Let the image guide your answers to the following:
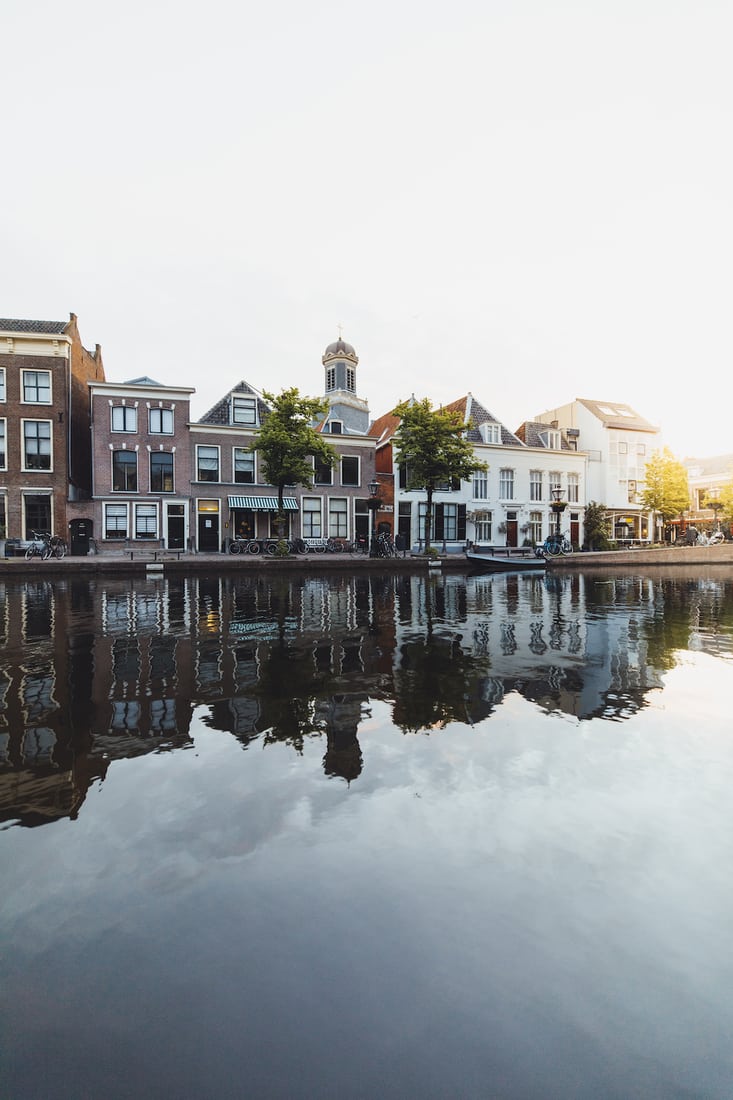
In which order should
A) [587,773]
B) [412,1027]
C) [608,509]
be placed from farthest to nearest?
[608,509] → [587,773] → [412,1027]

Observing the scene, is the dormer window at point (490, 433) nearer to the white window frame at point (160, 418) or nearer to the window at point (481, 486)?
the window at point (481, 486)

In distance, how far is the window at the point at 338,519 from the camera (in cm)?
3794

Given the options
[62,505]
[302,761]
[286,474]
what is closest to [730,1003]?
[302,761]

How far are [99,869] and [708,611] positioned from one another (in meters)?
14.8

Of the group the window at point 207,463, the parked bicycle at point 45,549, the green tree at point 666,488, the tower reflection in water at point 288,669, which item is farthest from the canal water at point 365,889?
the green tree at point 666,488

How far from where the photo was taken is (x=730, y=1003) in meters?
2.08

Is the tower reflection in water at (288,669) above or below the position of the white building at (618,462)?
below

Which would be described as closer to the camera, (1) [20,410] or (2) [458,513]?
(1) [20,410]

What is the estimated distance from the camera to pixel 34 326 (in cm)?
3225

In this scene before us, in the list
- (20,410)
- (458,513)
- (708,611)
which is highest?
(20,410)

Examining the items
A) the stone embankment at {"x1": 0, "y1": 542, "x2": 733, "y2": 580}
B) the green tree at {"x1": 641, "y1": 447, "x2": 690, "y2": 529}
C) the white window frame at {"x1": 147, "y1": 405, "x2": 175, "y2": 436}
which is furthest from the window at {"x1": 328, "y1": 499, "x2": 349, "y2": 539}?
the green tree at {"x1": 641, "y1": 447, "x2": 690, "y2": 529}

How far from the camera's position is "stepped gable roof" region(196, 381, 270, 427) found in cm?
3512

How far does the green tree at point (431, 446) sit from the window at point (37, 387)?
821 inches

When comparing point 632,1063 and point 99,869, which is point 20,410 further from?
point 632,1063
